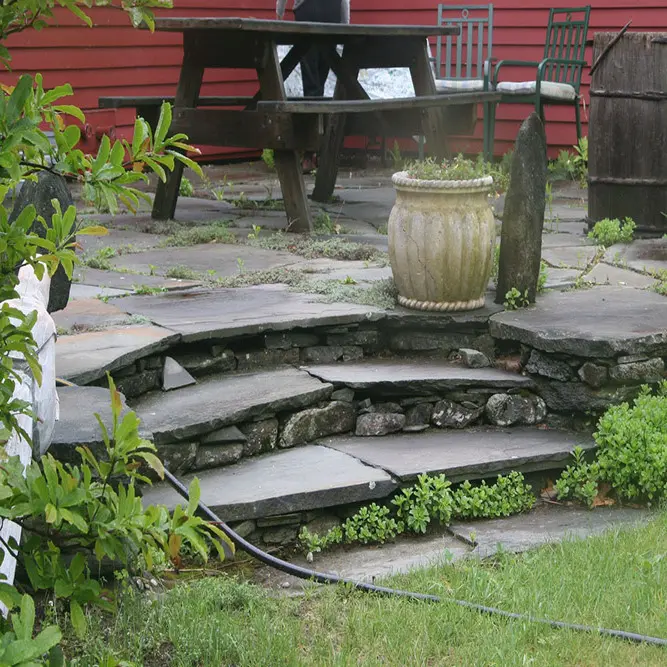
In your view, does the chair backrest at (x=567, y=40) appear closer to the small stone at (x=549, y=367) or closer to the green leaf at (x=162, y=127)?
the small stone at (x=549, y=367)

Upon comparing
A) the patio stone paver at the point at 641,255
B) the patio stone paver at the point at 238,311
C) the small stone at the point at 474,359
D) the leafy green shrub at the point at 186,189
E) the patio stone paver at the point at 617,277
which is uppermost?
the leafy green shrub at the point at 186,189

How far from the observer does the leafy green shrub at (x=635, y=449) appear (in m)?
3.54

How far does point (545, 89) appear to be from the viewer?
8.08 m

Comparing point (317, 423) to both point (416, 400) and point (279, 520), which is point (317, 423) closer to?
point (416, 400)

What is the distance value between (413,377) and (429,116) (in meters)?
3.67

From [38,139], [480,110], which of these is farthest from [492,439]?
[480,110]

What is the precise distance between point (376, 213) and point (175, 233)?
60.6 inches

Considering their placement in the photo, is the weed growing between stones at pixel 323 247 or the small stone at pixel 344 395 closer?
the small stone at pixel 344 395

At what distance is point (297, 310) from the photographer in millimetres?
4133

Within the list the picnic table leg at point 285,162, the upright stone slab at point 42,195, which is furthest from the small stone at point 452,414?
the picnic table leg at point 285,162

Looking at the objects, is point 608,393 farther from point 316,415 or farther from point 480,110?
point 480,110

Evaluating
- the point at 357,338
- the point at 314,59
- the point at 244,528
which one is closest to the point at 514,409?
the point at 357,338

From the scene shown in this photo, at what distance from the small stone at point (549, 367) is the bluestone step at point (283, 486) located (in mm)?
890

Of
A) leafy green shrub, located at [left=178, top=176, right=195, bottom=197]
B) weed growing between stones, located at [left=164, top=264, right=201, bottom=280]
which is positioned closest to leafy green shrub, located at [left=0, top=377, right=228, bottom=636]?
weed growing between stones, located at [left=164, top=264, right=201, bottom=280]
